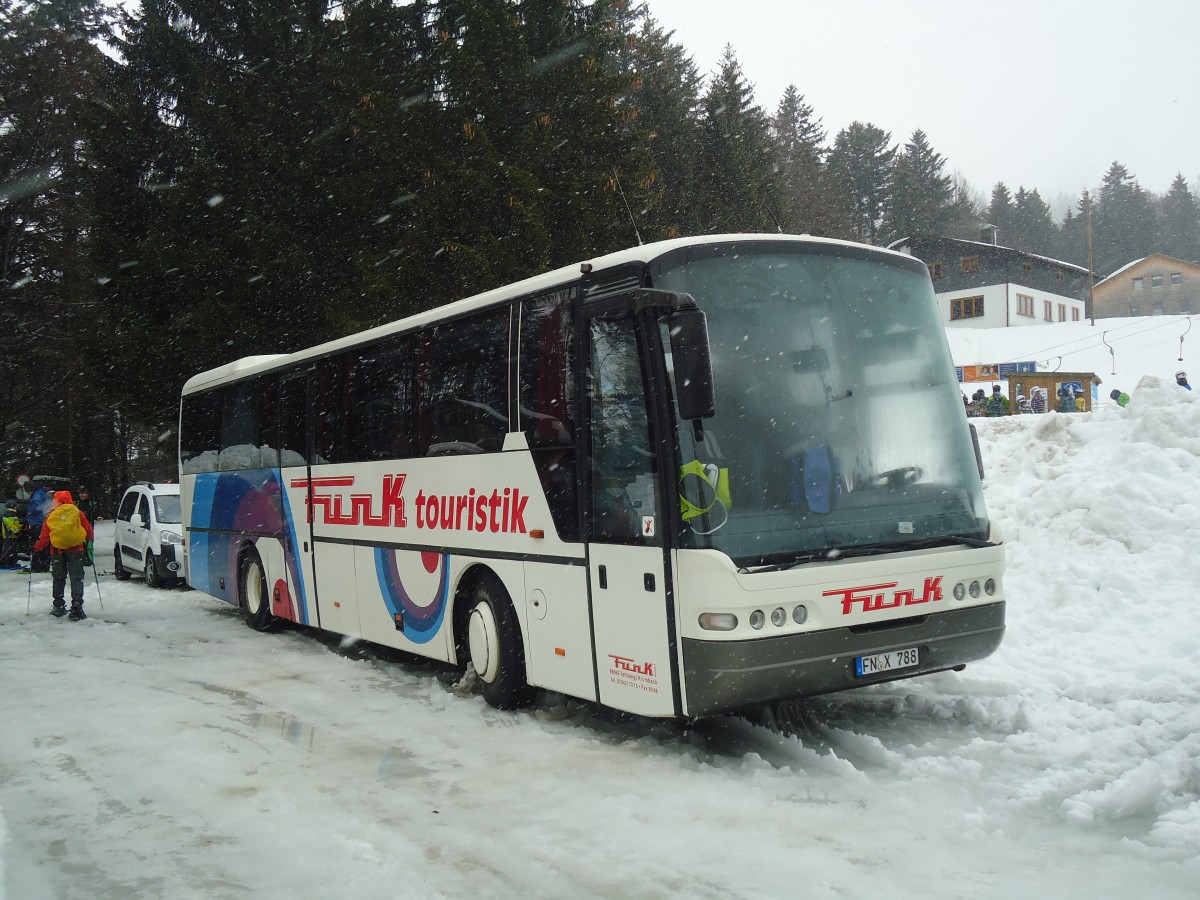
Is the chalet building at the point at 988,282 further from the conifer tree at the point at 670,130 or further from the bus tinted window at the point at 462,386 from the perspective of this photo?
the bus tinted window at the point at 462,386

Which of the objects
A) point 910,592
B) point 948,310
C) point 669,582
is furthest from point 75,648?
point 948,310

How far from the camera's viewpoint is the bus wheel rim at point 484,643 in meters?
8.47

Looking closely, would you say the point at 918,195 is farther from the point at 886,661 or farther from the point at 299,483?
the point at 886,661

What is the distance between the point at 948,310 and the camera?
80562 mm

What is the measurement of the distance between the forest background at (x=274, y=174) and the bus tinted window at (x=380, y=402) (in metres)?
9.00

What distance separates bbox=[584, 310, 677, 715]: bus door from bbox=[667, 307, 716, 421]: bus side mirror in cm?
57

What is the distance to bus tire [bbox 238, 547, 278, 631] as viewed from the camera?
1382 cm

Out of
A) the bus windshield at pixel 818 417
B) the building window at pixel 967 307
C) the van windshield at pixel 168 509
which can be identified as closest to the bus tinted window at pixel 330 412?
the bus windshield at pixel 818 417

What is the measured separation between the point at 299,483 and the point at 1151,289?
327 feet

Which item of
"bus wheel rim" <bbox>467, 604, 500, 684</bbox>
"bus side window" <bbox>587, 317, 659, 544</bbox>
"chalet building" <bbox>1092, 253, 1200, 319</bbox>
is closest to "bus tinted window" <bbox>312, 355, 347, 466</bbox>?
"bus wheel rim" <bbox>467, 604, 500, 684</bbox>

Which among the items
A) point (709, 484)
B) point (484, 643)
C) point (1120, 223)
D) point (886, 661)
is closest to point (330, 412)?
point (484, 643)

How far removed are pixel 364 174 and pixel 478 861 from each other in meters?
19.7

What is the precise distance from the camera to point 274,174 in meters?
23.8

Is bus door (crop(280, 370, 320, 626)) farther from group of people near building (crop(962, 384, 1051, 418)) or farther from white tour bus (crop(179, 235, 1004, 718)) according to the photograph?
group of people near building (crop(962, 384, 1051, 418))
